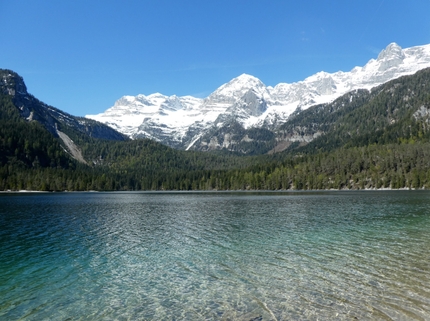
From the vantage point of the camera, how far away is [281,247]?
35.5 meters

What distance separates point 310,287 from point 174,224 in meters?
35.8

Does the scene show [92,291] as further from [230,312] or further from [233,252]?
[233,252]

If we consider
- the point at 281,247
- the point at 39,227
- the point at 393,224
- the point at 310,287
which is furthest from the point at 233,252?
the point at 39,227

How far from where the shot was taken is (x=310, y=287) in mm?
22219

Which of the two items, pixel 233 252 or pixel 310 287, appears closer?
pixel 310 287

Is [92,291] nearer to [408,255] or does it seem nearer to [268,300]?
[268,300]

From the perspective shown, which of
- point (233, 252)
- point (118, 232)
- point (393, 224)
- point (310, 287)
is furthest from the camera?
point (393, 224)

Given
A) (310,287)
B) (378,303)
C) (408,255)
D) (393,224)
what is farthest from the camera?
(393,224)

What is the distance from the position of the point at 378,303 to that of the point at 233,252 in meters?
16.1

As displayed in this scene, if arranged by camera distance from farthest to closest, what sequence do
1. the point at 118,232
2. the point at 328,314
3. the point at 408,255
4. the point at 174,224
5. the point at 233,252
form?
the point at 174,224
the point at 118,232
the point at 233,252
the point at 408,255
the point at 328,314

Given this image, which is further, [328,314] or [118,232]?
[118,232]

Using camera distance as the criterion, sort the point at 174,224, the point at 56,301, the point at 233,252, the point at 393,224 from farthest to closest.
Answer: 1. the point at 174,224
2. the point at 393,224
3. the point at 233,252
4. the point at 56,301

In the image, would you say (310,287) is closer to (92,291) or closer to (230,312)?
(230,312)

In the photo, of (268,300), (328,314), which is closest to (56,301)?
(268,300)
